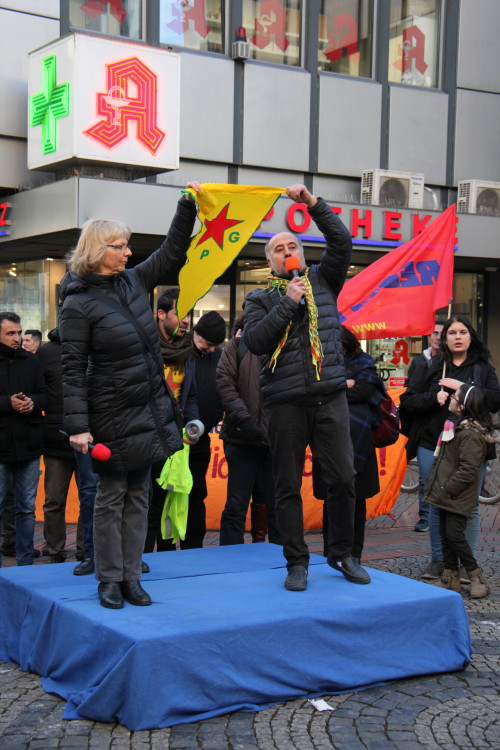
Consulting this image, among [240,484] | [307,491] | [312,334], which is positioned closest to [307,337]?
[312,334]

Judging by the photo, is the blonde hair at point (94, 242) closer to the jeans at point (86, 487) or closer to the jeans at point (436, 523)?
the jeans at point (86, 487)

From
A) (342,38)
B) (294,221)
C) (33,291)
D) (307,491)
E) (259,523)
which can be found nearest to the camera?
(259,523)

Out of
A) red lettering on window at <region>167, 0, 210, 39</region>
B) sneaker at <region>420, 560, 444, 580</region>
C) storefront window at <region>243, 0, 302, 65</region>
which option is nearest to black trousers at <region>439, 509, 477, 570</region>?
sneaker at <region>420, 560, 444, 580</region>

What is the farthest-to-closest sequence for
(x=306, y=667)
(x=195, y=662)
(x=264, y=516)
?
(x=264, y=516) → (x=306, y=667) → (x=195, y=662)

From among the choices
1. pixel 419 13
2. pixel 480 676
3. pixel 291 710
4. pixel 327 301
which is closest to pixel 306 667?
pixel 291 710

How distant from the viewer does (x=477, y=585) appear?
6.27 meters

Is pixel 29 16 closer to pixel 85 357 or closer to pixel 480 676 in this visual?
pixel 85 357

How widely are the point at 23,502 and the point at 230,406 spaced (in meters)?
1.64

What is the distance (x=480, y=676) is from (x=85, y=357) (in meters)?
2.58

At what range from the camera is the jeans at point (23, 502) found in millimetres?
6566

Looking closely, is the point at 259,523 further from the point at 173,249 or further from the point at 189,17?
the point at 189,17

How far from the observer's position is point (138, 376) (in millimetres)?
4527

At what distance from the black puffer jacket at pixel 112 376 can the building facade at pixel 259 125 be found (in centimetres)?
851

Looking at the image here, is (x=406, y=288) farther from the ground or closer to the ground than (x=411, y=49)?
closer to the ground
